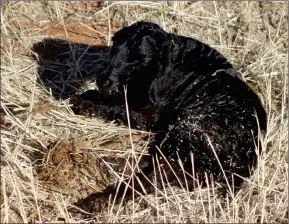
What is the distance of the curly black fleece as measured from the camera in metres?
5.17

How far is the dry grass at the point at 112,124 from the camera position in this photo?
4.71m

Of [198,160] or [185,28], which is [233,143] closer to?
[198,160]

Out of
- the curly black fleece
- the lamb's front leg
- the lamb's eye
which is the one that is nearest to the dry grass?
the lamb's front leg

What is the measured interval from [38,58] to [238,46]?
2.43 m

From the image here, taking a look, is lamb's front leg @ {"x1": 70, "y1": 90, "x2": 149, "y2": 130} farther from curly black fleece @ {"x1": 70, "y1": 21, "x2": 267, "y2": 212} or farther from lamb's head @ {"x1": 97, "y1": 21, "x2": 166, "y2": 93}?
lamb's head @ {"x1": 97, "y1": 21, "x2": 166, "y2": 93}

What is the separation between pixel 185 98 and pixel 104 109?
2.92 feet

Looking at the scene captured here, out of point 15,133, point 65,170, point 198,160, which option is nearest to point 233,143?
point 198,160

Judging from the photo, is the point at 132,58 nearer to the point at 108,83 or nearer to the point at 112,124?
the point at 108,83

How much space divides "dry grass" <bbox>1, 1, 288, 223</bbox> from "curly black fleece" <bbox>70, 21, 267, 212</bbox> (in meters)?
→ 0.22

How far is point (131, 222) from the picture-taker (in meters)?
4.61

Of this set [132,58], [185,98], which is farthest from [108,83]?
[185,98]

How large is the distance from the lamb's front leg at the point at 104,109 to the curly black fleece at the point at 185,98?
2 cm

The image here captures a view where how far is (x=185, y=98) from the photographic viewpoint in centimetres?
562

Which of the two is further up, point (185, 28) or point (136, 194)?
point (185, 28)
